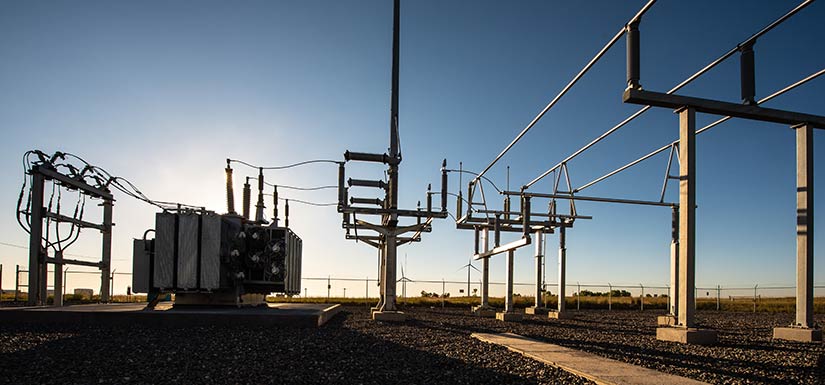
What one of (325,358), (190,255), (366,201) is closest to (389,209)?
(366,201)

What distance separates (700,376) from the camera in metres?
7.47

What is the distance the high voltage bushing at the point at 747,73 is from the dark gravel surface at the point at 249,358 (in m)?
6.62

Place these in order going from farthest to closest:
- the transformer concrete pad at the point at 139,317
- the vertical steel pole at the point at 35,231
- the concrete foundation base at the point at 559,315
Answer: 1. the concrete foundation base at the point at 559,315
2. the vertical steel pole at the point at 35,231
3. the transformer concrete pad at the point at 139,317

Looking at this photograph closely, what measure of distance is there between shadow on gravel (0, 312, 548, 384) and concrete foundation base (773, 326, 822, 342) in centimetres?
777

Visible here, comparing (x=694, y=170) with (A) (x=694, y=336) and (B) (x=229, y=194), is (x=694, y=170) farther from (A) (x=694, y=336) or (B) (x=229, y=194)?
(B) (x=229, y=194)

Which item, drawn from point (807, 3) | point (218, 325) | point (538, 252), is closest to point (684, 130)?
point (807, 3)

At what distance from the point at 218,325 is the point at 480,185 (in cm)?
894

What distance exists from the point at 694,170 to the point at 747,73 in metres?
1.95

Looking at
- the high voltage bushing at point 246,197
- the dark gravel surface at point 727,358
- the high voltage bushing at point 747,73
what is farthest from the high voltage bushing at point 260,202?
the high voltage bushing at point 747,73

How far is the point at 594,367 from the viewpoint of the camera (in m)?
7.89

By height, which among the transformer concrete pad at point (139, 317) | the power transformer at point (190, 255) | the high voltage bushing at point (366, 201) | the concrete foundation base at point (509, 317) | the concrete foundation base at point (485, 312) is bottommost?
the concrete foundation base at point (485, 312)

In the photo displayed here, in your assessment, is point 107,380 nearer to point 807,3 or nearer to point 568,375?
point 568,375

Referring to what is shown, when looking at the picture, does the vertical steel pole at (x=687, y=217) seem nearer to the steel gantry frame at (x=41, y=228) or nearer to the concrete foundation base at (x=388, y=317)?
the concrete foundation base at (x=388, y=317)

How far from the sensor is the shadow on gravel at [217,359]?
7273 mm
